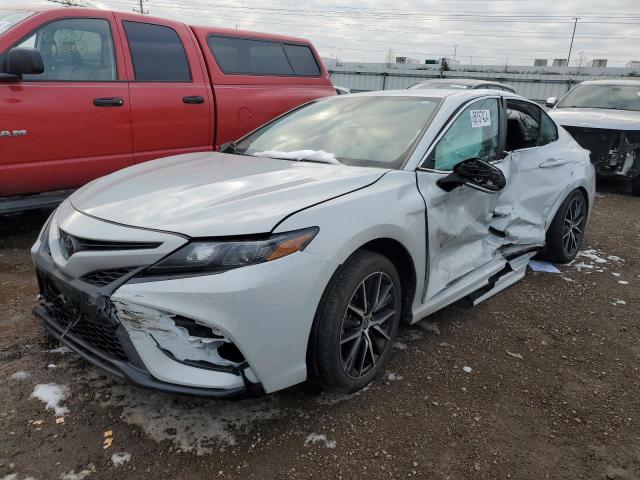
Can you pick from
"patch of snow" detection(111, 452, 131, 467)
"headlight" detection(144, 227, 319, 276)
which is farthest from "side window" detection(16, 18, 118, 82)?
"patch of snow" detection(111, 452, 131, 467)


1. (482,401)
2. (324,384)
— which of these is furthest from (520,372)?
(324,384)

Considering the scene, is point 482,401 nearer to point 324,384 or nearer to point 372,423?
point 372,423

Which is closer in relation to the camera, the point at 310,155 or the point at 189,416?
the point at 189,416

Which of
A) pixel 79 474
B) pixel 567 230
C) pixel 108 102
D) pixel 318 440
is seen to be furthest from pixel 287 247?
pixel 567 230

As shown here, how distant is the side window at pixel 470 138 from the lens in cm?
305

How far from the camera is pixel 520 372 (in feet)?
9.57

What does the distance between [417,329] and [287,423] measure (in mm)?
1283

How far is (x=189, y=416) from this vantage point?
236 cm

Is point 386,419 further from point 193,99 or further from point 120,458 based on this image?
point 193,99

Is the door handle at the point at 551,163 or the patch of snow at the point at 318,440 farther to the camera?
the door handle at the point at 551,163

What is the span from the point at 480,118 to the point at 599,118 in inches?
232

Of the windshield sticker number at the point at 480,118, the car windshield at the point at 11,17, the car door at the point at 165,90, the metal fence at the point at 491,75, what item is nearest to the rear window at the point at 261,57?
the car door at the point at 165,90

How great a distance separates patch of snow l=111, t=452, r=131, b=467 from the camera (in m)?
2.07

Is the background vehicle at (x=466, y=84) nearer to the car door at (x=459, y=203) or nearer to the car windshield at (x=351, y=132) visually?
the car door at (x=459, y=203)
